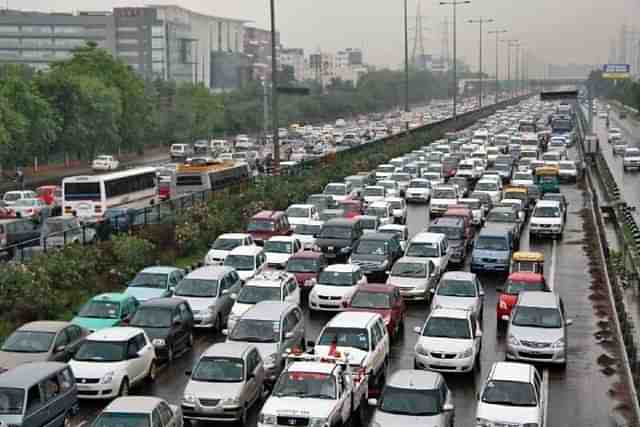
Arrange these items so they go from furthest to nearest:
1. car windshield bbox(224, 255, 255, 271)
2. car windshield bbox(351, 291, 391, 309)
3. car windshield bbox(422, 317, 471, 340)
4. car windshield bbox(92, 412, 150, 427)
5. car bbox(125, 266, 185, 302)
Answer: car windshield bbox(224, 255, 255, 271)
car bbox(125, 266, 185, 302)
car windshield bbox(351, 291, 391, 309)
car windshield bbox(422, 317, 471, 340)
car windshield bbox(92, 412, 150, 427)

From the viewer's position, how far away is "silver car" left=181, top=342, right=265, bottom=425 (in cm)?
1686

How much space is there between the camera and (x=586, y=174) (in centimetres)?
6378

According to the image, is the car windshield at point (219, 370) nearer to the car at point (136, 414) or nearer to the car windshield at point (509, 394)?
the car at point (136, 414)

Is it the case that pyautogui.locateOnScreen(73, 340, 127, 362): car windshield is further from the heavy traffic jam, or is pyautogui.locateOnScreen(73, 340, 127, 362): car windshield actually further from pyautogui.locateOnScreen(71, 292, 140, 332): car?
pyautogui.locateOnScreen(71, 292, 140, 332): car

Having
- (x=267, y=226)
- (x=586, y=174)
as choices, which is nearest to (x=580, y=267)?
(x=267, y=226)

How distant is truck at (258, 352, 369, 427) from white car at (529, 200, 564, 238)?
2285 centimetres

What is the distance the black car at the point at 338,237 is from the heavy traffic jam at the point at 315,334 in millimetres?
57

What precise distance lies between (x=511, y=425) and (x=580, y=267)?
19.1 m

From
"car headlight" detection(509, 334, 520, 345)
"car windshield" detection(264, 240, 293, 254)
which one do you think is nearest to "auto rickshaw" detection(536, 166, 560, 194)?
"car windshield" detection(264, 240, 293, 254)

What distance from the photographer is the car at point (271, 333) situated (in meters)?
19.6

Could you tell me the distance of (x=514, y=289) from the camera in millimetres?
25578

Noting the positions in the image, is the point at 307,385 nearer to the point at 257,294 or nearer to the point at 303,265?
the point at 257,294

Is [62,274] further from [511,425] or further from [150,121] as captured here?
[150,121]

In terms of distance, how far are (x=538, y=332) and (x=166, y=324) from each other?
789 centimetres
